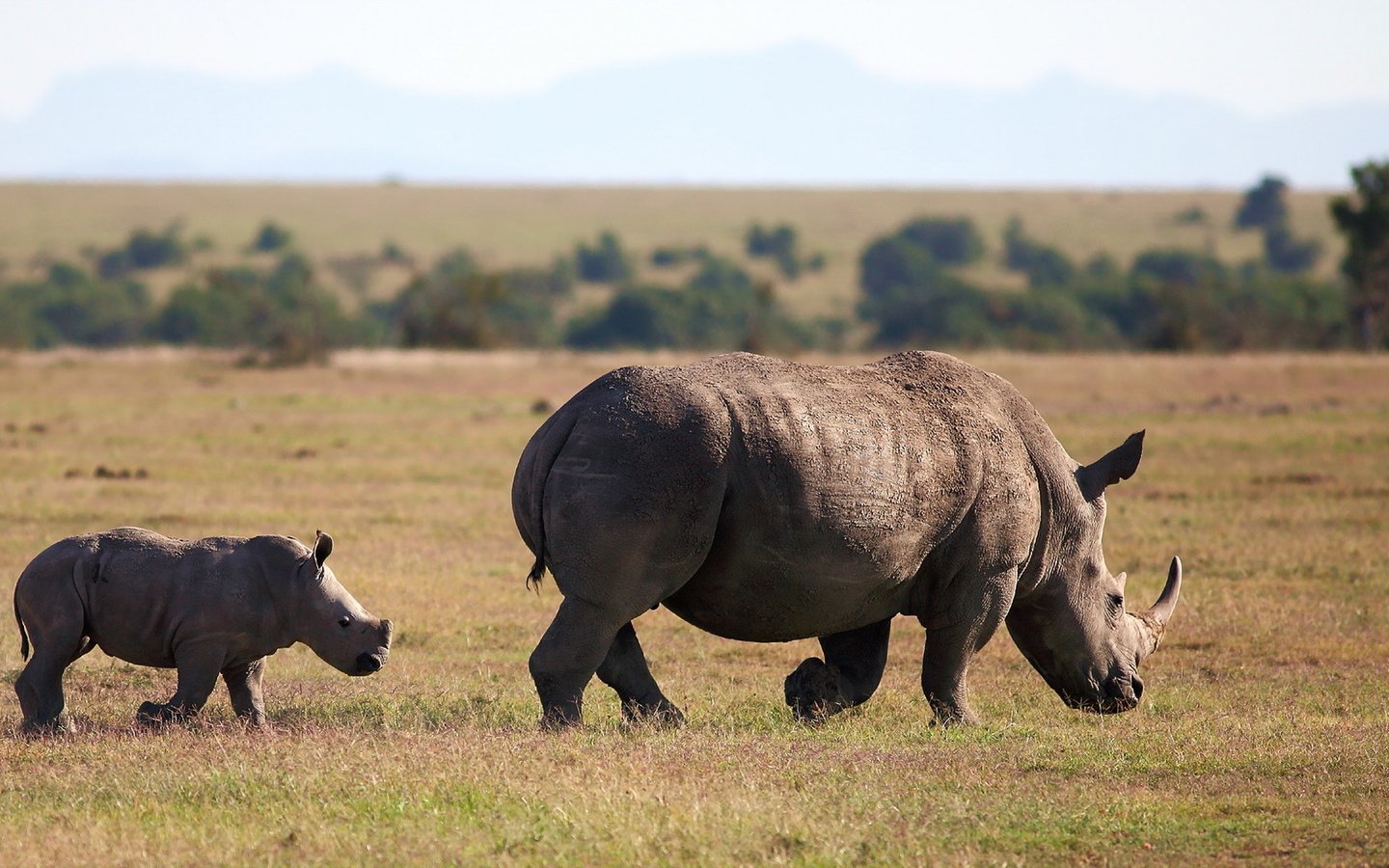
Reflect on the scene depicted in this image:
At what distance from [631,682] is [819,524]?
52.3 inches

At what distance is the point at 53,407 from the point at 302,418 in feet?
15.7

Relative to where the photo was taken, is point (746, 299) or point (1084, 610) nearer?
point (1084, 610)

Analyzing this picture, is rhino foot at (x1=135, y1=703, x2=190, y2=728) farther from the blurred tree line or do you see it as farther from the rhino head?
the blurred tree line

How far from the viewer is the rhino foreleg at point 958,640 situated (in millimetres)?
9297

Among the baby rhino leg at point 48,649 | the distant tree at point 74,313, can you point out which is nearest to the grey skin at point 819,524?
the baby rhino leg at point 48,649

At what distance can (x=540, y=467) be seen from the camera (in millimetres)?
8523

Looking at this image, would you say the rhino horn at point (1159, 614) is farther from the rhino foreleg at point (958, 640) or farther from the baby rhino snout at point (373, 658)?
the baby rhino snout at point (373, 658)

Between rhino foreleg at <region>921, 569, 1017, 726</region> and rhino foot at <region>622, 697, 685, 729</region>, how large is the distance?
1.48m

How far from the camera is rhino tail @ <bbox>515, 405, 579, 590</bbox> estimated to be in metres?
8.52

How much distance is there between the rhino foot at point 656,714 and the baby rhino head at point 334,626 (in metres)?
1.32

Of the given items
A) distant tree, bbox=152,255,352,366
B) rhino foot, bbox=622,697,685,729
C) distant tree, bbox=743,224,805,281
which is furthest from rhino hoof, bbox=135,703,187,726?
distant tree, bbox=743,224,805,281

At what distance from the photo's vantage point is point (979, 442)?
364 inches

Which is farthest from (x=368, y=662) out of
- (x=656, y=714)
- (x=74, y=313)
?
(x=74, y=313)

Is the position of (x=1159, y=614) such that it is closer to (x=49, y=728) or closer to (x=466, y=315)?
(x=49, y=728)
